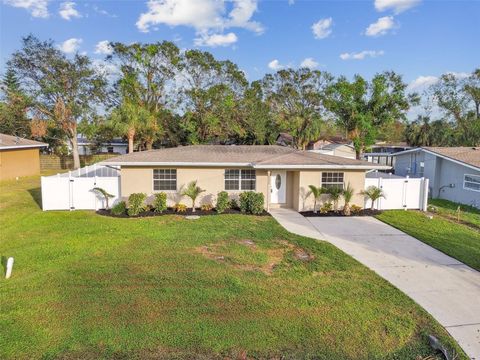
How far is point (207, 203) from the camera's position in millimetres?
14289

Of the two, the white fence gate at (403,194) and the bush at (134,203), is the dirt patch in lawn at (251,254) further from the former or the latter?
the white fence gate at (403,194)

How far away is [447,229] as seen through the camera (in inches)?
476

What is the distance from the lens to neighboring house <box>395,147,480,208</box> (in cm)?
1725

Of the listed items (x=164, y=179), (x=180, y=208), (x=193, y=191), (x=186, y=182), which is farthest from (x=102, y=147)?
(x=193, y=191)

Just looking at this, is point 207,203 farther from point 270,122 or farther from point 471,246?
point 270,122

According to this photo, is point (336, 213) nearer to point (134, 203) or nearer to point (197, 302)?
point (134, 203)

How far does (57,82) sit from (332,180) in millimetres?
28251

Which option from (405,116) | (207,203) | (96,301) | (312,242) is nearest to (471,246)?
(312,242)

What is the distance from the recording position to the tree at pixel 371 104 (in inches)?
1229

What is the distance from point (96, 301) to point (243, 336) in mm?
2940

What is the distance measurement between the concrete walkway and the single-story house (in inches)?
68.3

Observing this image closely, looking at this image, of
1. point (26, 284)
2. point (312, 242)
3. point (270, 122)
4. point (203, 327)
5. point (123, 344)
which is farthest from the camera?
point (270, 122)

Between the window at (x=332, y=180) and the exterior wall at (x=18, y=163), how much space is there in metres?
23.5

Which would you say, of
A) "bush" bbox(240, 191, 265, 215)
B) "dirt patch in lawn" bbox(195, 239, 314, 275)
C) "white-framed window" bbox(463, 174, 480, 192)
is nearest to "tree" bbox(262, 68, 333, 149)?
"white-framed window" bbox(463, 174, 480, 192)
